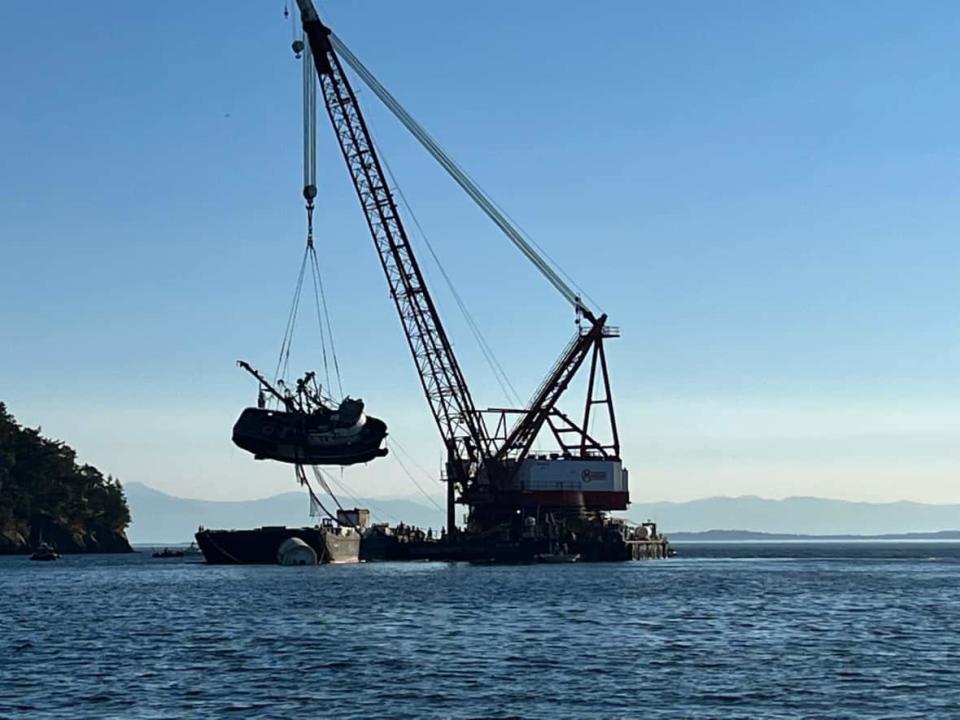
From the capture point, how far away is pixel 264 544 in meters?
163

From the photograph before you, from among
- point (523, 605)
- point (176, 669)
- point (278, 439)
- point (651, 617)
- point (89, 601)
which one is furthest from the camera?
point (278, 439)

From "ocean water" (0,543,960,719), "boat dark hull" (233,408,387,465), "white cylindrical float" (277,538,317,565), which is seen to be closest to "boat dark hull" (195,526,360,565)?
"white cylindrical float" (277,538,317,565)

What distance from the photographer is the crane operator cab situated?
133250mm

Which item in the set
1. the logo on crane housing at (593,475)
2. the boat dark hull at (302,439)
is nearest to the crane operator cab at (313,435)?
the boat dark hull at (302,439)

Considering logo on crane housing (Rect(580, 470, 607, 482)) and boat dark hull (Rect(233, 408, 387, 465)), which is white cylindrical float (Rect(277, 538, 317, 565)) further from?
logo on crane housing (Rect(580, 470, 607, 482))

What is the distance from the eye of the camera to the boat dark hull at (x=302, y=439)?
133125mm

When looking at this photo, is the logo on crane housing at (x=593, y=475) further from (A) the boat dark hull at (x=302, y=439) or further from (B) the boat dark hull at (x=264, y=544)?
(A) the boat dark hull at (x=302, y=439)

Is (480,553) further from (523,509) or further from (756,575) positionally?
(756,575)

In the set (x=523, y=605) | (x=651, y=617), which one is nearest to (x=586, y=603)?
(x=523, y=605)

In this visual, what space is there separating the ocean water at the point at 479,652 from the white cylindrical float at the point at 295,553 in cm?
4143

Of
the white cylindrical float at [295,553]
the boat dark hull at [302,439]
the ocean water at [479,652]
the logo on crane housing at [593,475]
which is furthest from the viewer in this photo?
the logo on crane housing at [593,475]

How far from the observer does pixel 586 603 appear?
3829 inches

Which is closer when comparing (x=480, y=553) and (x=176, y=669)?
(x=176, y=669)

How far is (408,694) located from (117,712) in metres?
10.3
